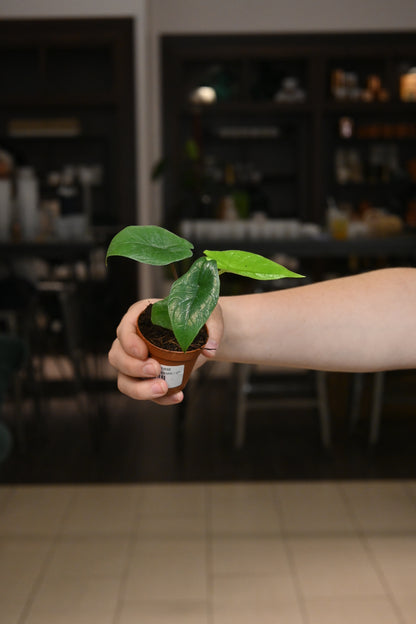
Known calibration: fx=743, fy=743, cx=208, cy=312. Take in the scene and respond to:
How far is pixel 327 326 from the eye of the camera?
1139mm

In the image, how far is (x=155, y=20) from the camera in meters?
5.97

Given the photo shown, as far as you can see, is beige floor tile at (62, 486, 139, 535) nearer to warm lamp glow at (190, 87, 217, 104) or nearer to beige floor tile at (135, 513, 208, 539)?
beige floor tile at (135, 513, 208, 539)

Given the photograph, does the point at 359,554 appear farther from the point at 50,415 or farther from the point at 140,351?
the point at 50,415

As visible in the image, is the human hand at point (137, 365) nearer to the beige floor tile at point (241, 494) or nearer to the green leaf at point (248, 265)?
the green leaf at point (248, 265)

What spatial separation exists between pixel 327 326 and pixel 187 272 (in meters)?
0.38

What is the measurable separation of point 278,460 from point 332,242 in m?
1.06

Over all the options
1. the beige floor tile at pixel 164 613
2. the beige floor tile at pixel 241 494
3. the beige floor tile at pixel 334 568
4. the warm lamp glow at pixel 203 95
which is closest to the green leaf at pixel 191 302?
the beige floor tile at pixel 164 613

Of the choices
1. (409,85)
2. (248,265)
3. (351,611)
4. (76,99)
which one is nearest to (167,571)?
(351,611)

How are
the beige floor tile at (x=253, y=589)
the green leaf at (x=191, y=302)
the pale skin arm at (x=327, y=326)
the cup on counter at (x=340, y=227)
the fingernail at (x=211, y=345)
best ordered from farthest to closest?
the cup on counter at (x=340, y=227) → the beige floor tile at (x=253, y=589) → the pale skin arm at (x=327, y=326) → the fingernail at (x=211, y=345) → the green leaf at (x=191, y=302)

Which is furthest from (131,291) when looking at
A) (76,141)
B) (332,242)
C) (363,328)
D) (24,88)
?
(363,328)

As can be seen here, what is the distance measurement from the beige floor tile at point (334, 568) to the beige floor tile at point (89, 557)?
1.94 ft

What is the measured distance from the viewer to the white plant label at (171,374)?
89 cm

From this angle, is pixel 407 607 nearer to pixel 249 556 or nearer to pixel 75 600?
pixel 249 556

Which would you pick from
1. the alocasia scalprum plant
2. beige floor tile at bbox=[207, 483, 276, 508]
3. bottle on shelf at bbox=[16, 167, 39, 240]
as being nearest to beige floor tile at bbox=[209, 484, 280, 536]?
beige floor tile at bbox=[207, 483, 276, 508]
